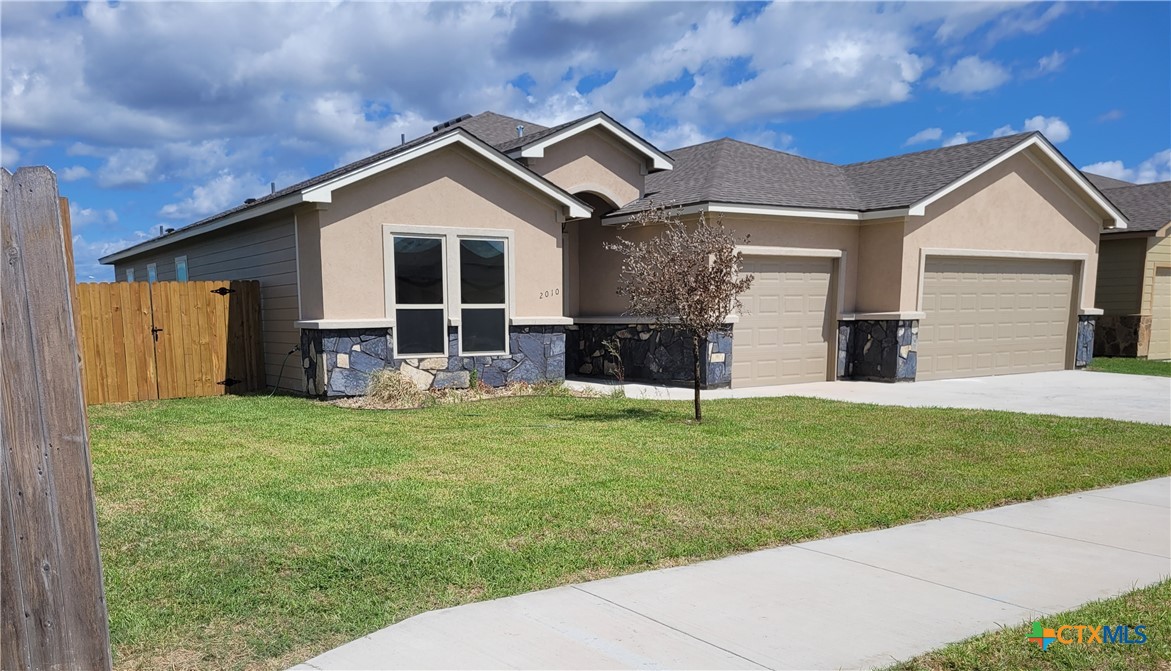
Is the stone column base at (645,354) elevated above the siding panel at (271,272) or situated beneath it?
situated beneath

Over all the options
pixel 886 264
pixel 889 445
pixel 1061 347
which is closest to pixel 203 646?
pixel 889 445

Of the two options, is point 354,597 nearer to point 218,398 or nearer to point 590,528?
point 590,528

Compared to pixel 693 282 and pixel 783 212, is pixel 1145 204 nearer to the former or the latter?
pixel 783 212

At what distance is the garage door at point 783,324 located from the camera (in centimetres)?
1448

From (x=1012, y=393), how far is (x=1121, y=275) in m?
10.4

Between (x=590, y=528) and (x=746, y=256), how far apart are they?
31.7 ft

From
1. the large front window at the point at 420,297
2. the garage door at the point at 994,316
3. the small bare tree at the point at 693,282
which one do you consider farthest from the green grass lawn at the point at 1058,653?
the garage door at the point at 994,316

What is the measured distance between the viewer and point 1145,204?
22047mm

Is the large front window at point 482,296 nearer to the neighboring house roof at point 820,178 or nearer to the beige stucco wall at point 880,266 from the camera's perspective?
the neighboring house roof at point 820,178

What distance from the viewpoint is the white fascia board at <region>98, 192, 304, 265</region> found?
38.5ft

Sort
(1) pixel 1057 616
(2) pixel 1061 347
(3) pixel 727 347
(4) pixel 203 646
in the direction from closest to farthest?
(4) pixel 203 646
(1) pixel 1057 616
(3) pixel 727 347
(2) pixel 1061 347

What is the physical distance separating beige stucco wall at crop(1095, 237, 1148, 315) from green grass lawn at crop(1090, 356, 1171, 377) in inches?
54.8

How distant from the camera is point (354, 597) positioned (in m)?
4.14

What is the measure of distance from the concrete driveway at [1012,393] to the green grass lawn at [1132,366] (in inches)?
46.1
